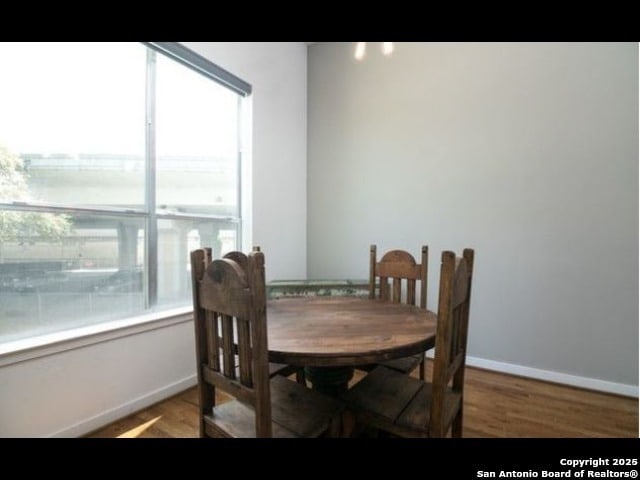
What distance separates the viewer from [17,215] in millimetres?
1482

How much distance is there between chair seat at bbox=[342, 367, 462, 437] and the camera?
1052 mm

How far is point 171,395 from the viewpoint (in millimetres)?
2031

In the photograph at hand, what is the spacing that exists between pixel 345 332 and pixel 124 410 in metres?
1.49

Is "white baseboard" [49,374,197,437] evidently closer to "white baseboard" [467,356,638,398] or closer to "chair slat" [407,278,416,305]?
"chair slat" [407,278,416,305]

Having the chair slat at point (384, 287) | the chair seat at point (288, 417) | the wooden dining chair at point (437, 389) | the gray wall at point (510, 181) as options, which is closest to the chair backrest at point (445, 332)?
the wooden dining chair at point (437, 389)

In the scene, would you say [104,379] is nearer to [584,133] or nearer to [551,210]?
[551,210]

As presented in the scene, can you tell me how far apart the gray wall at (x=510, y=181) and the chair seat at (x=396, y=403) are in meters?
1.55

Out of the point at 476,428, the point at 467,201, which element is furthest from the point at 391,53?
the point at 476,428

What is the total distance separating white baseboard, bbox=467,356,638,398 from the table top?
1.40 meters

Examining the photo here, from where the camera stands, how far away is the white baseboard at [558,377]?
2061 millimetres

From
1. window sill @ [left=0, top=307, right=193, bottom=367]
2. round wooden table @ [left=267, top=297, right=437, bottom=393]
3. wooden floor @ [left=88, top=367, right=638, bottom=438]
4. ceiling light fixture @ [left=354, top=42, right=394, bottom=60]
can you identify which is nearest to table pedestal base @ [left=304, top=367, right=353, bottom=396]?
round wooden table @ [left=267, top=297, right=437, bottom=393]

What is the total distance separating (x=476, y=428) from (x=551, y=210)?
1585 mm

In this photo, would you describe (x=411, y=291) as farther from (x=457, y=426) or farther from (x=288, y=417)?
(x=288, y=417)

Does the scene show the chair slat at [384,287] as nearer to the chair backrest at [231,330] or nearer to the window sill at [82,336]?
the chair backrest at [231,330]
